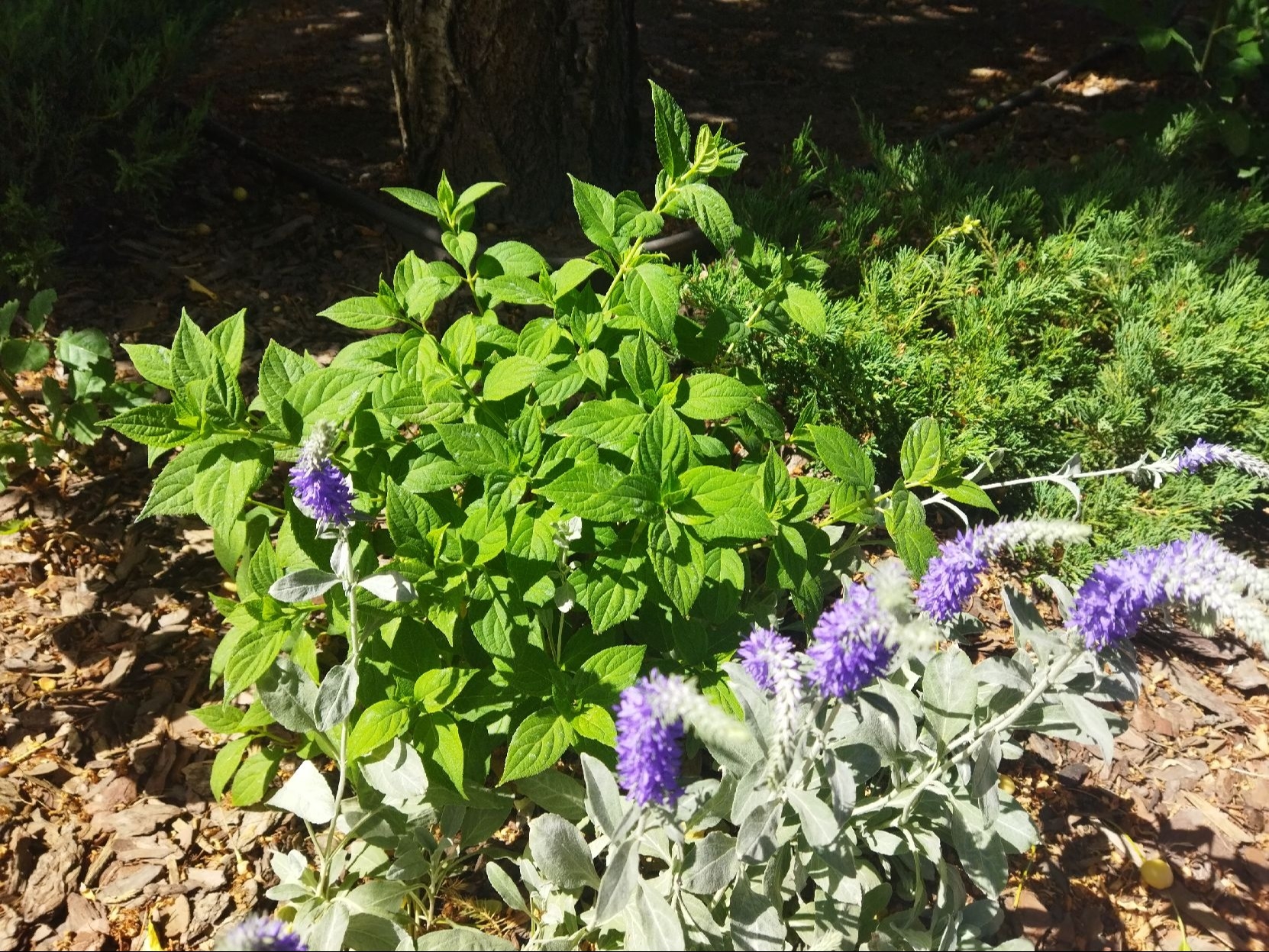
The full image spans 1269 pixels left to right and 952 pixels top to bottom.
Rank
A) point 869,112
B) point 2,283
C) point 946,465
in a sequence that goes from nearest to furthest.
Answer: point 946,465 → point 2,283 → point 869,112

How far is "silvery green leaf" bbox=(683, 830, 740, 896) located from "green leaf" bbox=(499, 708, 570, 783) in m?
0.36

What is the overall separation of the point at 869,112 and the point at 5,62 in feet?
16.6

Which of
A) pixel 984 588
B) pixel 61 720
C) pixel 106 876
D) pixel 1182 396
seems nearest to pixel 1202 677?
pixel 984 588

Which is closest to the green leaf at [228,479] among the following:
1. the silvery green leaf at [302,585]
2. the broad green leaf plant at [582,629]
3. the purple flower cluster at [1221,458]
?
the broad green leaf plant at [582,629]

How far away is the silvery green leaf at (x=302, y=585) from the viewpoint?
1.74 m

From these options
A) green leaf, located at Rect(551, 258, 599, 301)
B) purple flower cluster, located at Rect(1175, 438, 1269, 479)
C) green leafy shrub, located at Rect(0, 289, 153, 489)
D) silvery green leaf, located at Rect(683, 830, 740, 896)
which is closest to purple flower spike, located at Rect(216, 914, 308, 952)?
silvery green leaf, located at Rect(683, 830, 740, 896)

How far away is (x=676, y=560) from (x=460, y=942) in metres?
0.88

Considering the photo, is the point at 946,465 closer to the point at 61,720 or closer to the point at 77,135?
the point at 61,720

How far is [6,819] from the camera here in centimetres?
234

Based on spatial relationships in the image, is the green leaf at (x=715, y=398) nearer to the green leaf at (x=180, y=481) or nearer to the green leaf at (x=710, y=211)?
the green leaf at (x=710, y=211)

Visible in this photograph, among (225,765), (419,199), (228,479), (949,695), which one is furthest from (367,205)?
(949,695)

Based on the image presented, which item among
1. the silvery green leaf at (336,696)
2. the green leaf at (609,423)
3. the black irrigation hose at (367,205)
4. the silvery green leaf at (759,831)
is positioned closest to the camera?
the silvery green leaf at (759,831)

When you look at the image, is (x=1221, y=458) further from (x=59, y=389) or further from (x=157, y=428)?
(x=59, y=389)

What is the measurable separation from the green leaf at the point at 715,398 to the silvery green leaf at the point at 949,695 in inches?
29.1
